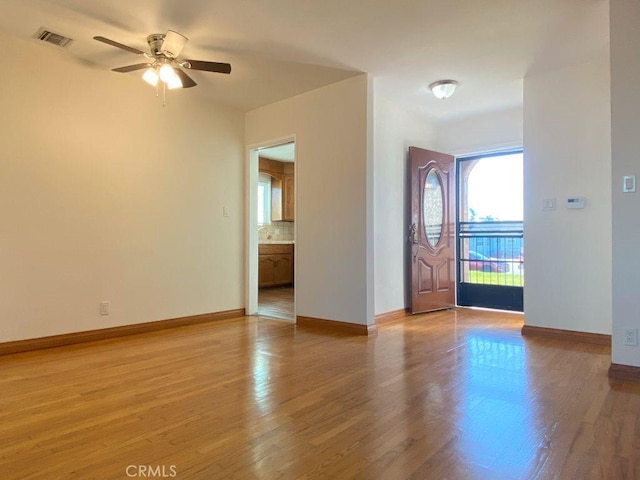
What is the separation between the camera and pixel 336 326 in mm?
4309

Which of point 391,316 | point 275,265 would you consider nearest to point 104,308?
point 391,316

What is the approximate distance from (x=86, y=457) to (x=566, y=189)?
4296 millimetres

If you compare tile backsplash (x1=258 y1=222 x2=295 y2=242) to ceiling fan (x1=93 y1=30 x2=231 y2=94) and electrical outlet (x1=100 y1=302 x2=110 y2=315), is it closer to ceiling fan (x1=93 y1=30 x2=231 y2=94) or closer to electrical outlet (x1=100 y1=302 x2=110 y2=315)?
electrical outlet (x1=100 y1=302 x2=110 y2=315)

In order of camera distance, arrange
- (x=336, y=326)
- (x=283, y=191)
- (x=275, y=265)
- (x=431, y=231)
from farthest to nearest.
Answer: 1. (x=283, y=191)
2. (x=275, y=265)
3. (x=431, y=231)
4. (x=336, y=326)

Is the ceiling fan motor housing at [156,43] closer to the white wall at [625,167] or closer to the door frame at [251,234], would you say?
the door frame at [251,234]

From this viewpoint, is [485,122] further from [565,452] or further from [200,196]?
[565,452]

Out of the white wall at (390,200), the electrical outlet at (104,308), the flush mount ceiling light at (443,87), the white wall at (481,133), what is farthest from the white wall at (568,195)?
the electrical outlet at (104,308)

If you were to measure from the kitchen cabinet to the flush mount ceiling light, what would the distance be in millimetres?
4436

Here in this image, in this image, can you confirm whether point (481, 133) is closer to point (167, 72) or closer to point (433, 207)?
point (433, 207)

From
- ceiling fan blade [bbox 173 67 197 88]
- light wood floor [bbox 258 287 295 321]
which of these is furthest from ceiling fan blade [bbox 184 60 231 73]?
light wood floor [bbox 258 287 295 321]

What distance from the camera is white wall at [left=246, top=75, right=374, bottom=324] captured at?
13.7ft

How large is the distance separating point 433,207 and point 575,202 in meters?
1.86

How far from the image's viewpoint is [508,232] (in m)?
5.47

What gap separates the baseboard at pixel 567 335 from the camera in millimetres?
3740
